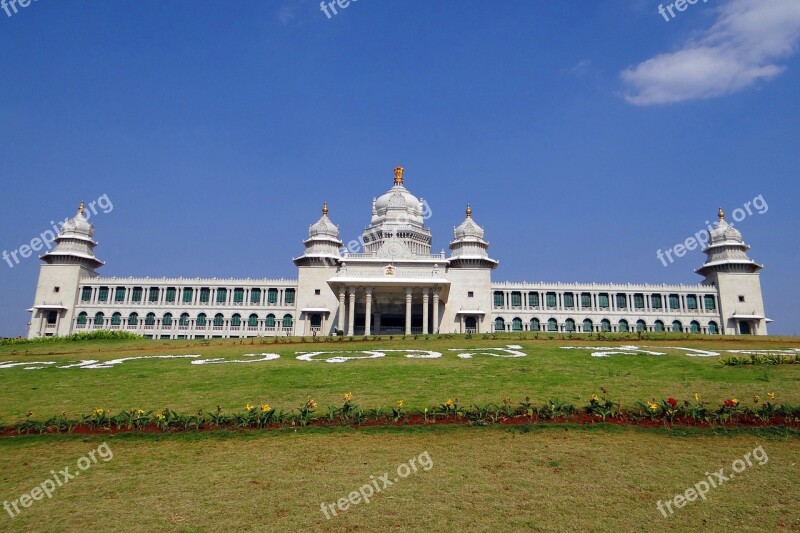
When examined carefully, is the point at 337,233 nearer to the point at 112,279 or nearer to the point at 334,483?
the point at 112,279

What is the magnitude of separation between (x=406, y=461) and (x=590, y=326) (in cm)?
7887

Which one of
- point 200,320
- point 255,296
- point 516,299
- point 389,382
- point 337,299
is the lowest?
point 389,382

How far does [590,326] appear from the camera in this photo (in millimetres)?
85562

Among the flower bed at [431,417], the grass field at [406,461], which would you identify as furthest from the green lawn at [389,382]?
the flower bed at [431,417]

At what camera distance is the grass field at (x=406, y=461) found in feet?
32.5

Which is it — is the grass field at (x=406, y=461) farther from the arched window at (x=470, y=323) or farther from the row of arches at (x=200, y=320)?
the row of arches at (x=200, y=320)

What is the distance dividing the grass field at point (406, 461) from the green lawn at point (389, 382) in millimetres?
154

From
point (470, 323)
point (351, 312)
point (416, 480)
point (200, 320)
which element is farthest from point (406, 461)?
point (200, 320)

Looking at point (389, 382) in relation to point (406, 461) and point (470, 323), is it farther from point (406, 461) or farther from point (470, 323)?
point (470, 323)

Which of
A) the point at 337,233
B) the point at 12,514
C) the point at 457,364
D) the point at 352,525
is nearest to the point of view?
the point at 352,525

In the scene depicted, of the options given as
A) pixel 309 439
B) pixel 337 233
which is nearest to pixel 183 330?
pixel 337 233

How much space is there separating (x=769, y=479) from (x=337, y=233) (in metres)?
76.0

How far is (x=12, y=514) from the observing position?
34.3ft

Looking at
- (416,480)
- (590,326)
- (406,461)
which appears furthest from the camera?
(590,326)
